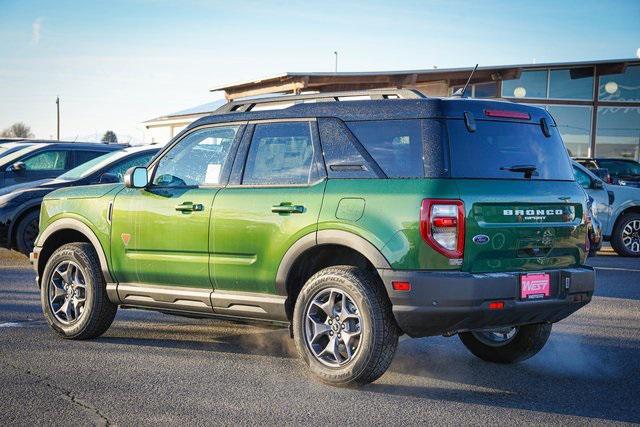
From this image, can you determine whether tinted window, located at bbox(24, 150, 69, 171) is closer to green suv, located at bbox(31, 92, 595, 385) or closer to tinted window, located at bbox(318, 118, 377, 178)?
green suv, located at bbox(31, 92, 595, 385)

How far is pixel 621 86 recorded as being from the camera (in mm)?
28812

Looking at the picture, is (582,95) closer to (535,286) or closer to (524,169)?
(524,169)

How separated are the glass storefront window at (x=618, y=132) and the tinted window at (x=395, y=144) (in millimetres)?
24325

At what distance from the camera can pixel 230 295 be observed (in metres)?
6.36

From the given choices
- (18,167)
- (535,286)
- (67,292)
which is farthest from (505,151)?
(18,167)

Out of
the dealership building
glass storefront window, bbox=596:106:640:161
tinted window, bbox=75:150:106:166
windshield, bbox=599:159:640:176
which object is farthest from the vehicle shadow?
glass storefront window, bbox=596:106:640:161

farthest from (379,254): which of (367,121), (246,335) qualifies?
(246,335)

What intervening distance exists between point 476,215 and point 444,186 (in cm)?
27

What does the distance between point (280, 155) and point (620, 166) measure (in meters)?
15.7

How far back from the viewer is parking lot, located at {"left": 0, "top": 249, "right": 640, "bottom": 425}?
5090mm

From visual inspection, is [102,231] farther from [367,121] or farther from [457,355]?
[457,355]

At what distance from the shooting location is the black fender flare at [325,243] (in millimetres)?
5496

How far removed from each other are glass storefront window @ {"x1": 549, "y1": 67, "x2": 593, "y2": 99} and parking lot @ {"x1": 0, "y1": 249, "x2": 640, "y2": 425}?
2103 centimetres

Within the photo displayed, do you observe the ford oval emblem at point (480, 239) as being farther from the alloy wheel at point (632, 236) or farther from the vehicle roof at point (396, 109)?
the alloy wheel at point (632, 236)
